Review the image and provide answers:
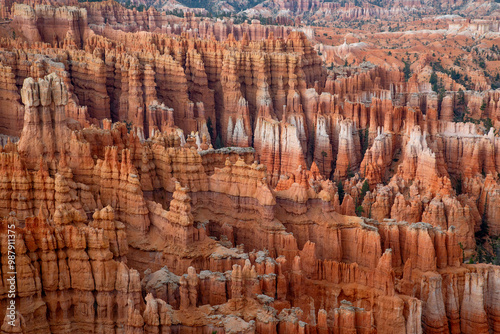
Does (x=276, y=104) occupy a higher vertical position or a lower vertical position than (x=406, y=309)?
higher

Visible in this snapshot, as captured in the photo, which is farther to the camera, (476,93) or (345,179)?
(476,93)

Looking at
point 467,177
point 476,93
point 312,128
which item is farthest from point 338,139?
point 476,93

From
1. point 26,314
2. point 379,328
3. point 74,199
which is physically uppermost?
point 74,199

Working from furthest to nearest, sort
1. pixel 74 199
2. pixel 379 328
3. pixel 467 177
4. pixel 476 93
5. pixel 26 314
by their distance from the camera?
pixel 476 93, pixel 467 177, pixel 379 328, pixel 74 199, pixel 26 314

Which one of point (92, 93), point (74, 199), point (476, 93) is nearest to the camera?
point (74, 199)

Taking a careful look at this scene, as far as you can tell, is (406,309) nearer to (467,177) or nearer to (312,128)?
(467,177)

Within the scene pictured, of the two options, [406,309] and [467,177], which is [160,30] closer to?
[467,177]
